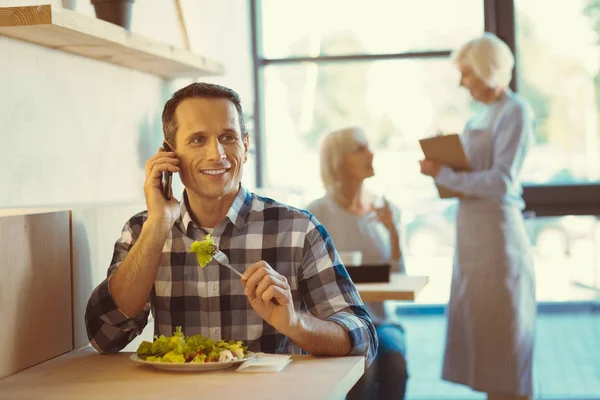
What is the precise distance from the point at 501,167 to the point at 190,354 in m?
2.29

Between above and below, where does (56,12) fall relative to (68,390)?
above

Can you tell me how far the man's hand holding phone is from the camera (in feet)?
6.07

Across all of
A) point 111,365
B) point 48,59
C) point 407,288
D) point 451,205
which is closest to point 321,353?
point 111,365

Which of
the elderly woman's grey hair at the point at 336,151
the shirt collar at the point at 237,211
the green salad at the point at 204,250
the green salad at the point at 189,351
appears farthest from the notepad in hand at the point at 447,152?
the green salad at the point at 189,351

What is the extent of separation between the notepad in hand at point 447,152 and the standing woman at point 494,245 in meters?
0.03

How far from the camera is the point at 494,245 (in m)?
3.65

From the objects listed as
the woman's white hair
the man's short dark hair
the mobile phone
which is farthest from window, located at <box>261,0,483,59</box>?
the mobile phone

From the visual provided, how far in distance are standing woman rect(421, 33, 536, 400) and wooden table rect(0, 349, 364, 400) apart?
2.06 metres

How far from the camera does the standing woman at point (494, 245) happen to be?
12.0 feet

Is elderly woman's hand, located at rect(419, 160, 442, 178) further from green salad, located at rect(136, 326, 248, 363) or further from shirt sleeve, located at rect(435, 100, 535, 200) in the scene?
green salad, located at rect(136, 326, 248, 363)

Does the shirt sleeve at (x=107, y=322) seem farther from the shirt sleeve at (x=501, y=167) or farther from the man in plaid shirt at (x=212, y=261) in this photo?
the shirt sleeve at (x=501, y=167)

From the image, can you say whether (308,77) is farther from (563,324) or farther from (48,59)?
(48,59)

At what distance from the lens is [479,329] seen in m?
3.69

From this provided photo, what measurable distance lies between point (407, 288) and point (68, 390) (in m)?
1.61
